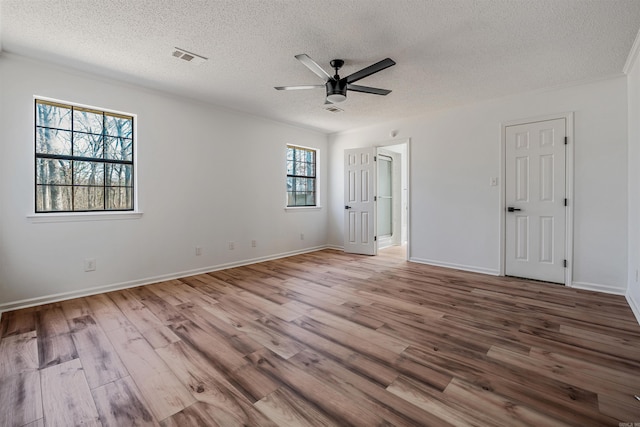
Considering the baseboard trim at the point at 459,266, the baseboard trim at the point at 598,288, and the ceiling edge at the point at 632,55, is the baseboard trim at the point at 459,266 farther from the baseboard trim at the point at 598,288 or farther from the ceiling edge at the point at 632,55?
the ceiling edge at the point at 632,55

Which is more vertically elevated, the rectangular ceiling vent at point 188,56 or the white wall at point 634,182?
the rectangular ceiling vent at point 188,56

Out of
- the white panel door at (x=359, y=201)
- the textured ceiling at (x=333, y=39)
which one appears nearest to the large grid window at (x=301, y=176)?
the white panel door at (x=359, y=201)

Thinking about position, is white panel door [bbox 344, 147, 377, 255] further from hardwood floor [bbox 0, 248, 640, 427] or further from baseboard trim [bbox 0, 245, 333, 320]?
hardwood floor [bbox 0, 248, 640, 427]

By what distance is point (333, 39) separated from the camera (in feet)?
8.38

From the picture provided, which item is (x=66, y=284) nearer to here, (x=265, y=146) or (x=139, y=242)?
(x=139, y=242)

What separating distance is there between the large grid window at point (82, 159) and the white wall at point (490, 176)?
4.01 metres

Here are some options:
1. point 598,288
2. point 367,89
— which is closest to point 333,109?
point 367,89

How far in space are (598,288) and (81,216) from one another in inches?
242

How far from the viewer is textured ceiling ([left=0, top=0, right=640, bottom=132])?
216 cm

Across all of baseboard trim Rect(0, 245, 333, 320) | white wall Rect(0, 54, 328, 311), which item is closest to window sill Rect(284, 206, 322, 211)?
white wall Rect(0, 54, 328, 311)

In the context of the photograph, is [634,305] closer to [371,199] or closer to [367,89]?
[367,89]

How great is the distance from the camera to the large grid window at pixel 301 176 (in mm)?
5766

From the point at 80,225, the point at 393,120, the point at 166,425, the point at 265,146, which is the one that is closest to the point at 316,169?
the point at 265,146

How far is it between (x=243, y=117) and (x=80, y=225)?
2756 millimetres
